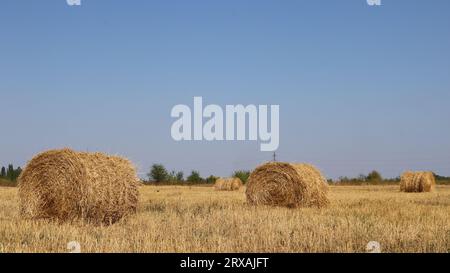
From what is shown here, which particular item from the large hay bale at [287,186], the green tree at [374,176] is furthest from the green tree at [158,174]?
the large hay bale at [287,186]

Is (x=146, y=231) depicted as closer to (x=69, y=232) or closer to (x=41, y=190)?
(x=69, y=232)

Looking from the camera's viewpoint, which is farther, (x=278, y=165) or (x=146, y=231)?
(x=278, y=165)

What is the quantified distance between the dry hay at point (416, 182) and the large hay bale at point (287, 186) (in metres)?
14.8

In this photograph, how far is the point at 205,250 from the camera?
8.05 metres

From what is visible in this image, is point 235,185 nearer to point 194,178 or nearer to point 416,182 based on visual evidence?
point 416,182

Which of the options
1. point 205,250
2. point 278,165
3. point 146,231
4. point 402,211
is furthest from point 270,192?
point 205,250

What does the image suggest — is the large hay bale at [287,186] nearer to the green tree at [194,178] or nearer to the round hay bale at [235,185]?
the round hay bale at [235,185]

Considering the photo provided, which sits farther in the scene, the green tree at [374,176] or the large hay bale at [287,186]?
the green tree at [374,176]

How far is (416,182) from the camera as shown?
30828 millimetres

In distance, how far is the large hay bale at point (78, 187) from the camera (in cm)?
1207

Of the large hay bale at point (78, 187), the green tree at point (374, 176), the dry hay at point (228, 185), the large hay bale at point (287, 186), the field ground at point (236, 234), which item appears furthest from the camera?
the green tree at point (374, 176)

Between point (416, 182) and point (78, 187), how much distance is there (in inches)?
894

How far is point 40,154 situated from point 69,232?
3756mm
